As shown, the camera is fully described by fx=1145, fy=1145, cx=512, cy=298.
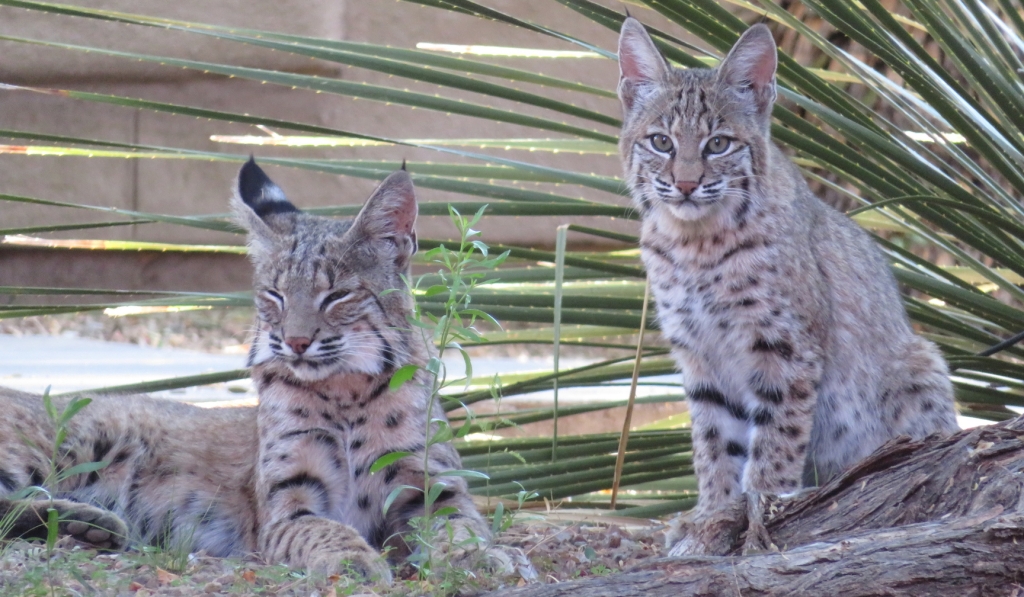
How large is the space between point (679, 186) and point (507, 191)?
22.8 inches

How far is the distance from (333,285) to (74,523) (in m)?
0.86

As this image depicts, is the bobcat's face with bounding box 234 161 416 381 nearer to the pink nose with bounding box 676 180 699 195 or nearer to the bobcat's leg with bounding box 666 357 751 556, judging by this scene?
the pink nose with bounding box 676 180 699 195

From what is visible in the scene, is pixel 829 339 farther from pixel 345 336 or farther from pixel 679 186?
pixel 345 336

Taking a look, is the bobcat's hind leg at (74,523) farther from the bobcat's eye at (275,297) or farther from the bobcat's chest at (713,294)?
the bobcat's chest at (713,294)

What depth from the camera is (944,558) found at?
1786 mm

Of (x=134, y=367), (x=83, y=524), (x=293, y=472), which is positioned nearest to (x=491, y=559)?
(x=293, y=472)

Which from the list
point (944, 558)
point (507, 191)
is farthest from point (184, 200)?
point (944, 558)

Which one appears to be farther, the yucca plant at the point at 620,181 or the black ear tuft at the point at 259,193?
the black ear tuft at the point at 259,193

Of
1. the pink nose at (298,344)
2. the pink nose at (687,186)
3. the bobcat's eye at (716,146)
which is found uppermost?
the bobcat's eye at (716,146)

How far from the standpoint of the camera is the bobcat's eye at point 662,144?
333 centimetres

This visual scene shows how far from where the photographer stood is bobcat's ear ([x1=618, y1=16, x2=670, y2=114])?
3346 mm

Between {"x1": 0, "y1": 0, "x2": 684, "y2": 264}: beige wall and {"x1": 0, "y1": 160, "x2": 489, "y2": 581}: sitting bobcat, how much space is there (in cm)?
397

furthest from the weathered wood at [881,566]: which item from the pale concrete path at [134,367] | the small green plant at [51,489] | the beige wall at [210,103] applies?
the beige wall at [210,103]

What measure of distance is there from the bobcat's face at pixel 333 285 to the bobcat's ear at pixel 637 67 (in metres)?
0.83
